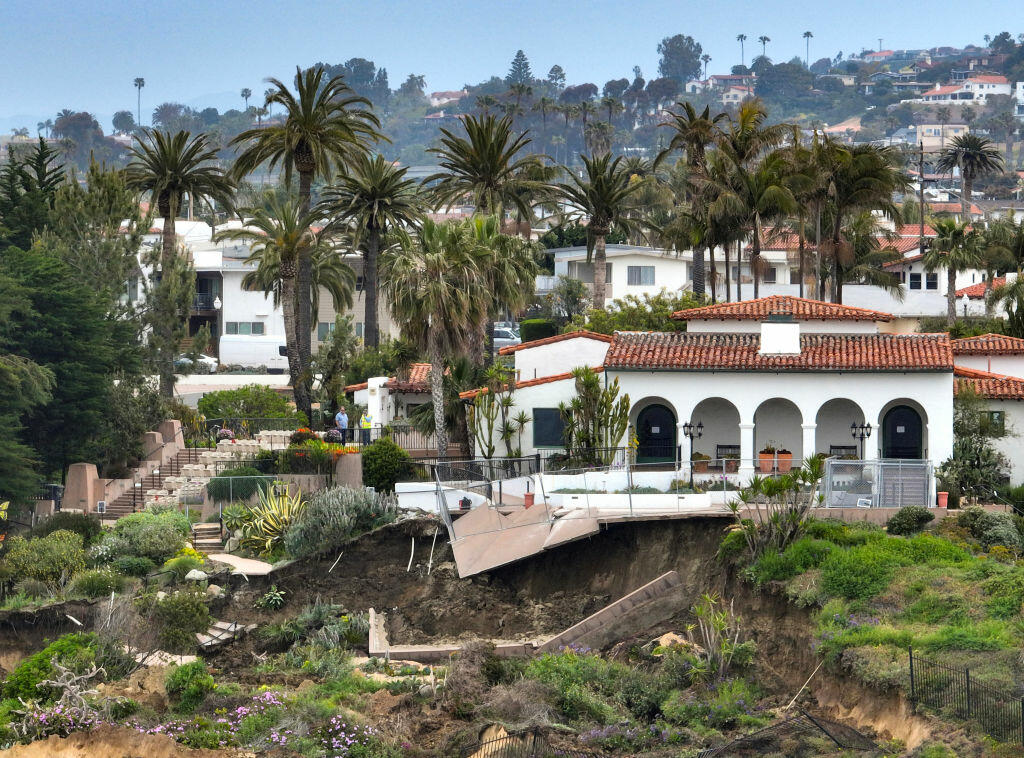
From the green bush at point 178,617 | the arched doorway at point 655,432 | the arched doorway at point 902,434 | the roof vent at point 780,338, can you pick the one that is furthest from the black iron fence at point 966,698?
the arched doorway at point 655,432

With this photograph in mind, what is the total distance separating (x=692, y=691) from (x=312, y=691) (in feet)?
24.8

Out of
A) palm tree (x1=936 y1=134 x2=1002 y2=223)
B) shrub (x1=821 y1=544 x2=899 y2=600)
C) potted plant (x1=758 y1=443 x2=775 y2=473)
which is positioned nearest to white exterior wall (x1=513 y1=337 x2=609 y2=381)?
potted plant (x1=758 y1=443 x2=775 y2=473)

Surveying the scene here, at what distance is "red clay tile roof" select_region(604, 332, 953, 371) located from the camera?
146ft

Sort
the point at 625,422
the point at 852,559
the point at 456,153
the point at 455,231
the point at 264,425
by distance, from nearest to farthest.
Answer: the point at 852,559
the point at 625,422
the point at 455,231
the point at 264,425
the point at 456,153

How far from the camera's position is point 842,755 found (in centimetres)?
2650

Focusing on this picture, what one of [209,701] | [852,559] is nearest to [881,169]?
[852,559]

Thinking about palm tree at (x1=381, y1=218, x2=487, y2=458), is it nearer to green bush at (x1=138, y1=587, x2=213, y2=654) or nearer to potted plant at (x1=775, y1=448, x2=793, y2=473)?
potted plant at (x1=775, y1=448, x2=793, y2=473)

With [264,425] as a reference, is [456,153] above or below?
above

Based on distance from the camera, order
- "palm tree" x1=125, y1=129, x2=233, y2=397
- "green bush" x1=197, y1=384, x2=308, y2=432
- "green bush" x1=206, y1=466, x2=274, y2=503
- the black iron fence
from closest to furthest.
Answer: the black iron fence, "green bush" x1=206, y1=466, x2=274, y2=503, "green bush" x1=197, y1=384, x2=308, y2=432, "palm tree" x1=125, y1=129, x2=233, y2=397

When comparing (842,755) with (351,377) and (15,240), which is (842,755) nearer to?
(351,377)

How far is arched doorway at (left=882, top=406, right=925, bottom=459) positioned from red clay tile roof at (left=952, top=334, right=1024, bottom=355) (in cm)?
605

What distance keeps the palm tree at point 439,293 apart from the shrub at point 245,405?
39.9ft

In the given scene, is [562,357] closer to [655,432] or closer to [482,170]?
[655,432]

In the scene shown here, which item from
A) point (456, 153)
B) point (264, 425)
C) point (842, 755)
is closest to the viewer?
point (842, 755)
